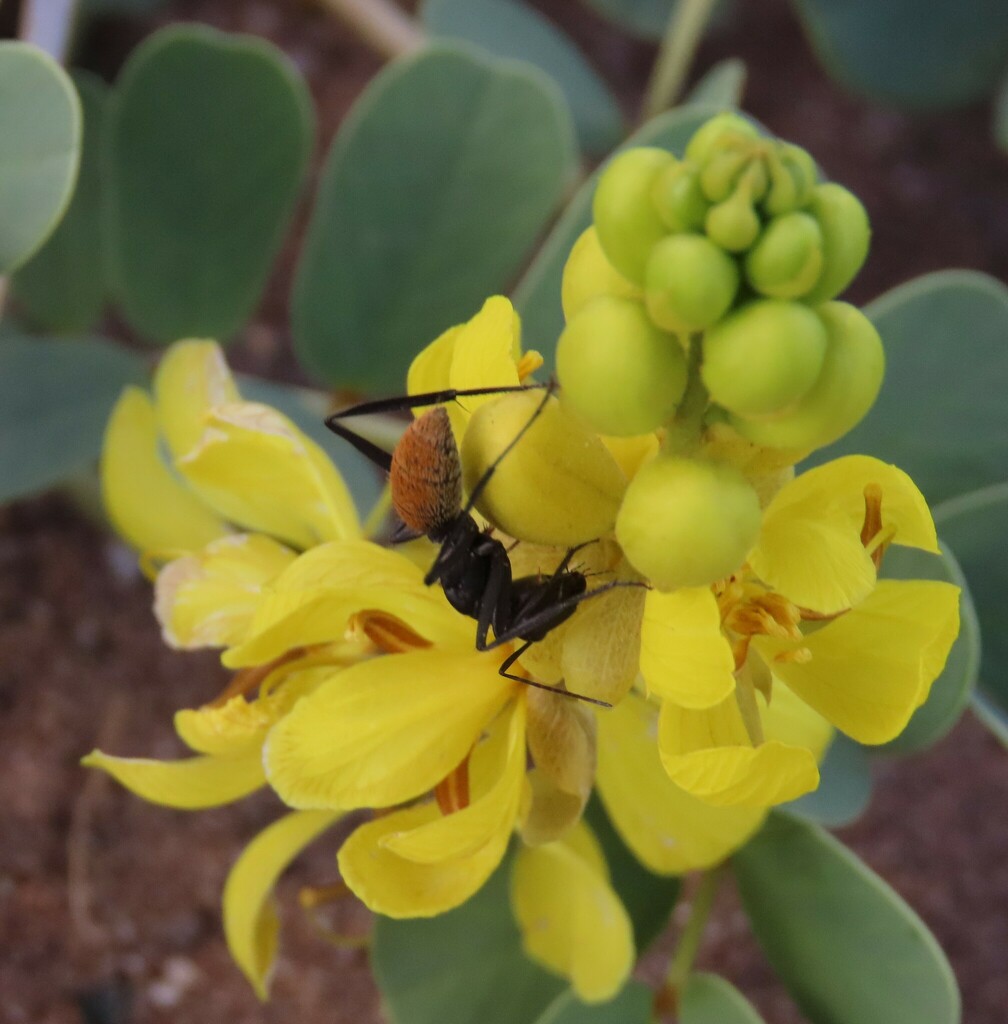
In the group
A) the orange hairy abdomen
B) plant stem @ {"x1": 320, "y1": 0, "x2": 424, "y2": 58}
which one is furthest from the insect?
plant stem @ {"x1": 320, "y1": 0, "x2": 424, "y2": 58}

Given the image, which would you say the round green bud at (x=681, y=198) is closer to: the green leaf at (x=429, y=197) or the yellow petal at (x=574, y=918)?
the yellow petal at (x=574, y=918)

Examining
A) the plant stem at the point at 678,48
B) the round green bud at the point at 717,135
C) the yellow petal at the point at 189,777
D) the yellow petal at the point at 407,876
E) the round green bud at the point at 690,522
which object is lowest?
the yellow petal at the point at 189,777

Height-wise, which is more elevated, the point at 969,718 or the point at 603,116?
the point at 603,116

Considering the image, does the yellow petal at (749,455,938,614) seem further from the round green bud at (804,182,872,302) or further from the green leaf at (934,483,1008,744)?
the green leaf at (934,483,1008,744)

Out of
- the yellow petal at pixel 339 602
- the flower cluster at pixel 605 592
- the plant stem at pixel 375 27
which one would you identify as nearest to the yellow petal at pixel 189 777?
the flower cluster at pixel 605 592

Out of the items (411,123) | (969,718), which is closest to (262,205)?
(411,123)

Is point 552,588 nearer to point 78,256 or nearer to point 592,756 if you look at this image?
point 592,756

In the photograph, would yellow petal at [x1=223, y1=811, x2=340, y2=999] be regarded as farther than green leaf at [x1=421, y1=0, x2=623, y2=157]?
No
